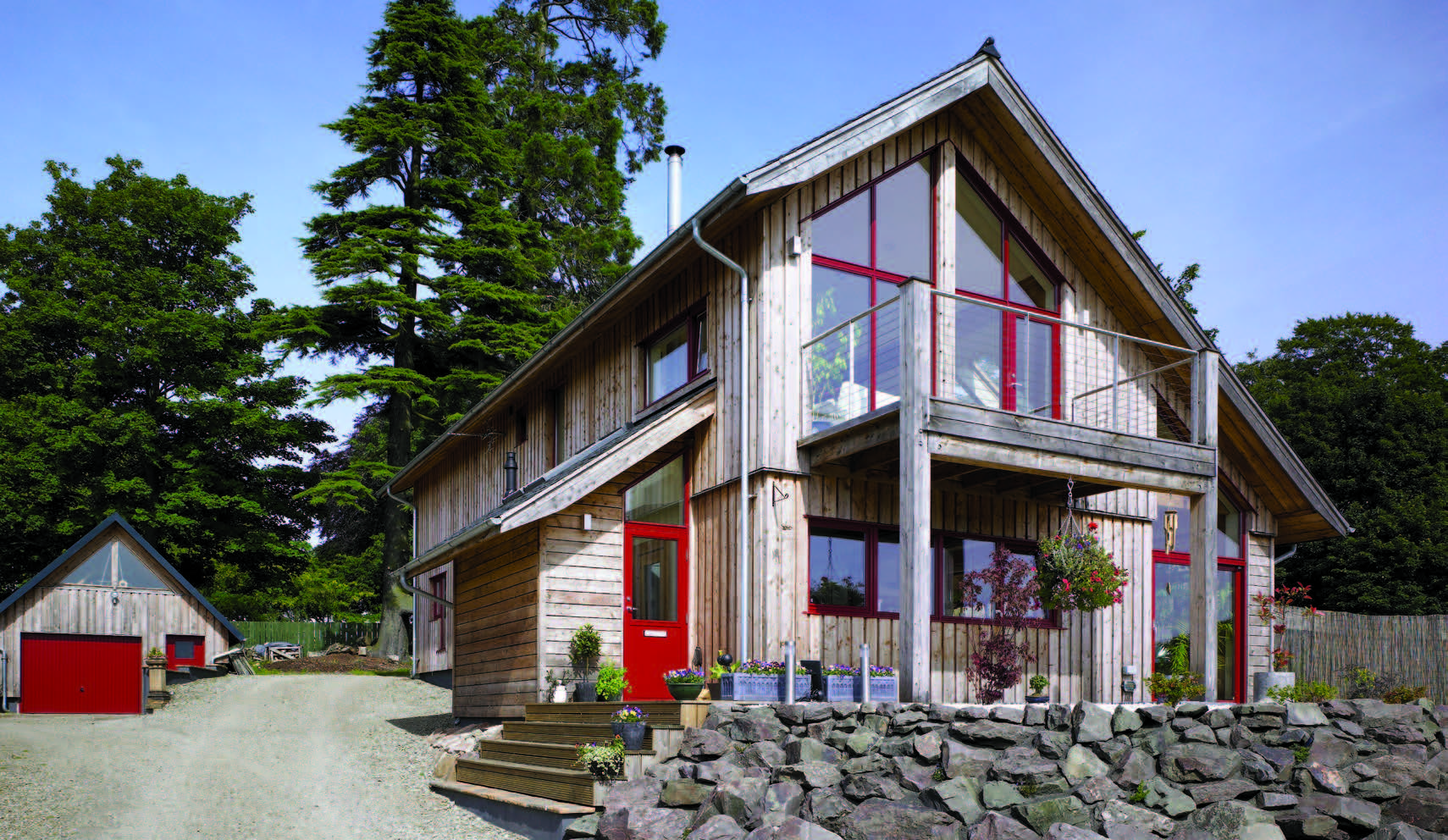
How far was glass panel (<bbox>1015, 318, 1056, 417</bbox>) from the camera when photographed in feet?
45.8

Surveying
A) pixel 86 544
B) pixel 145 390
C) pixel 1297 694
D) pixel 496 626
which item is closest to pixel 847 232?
pixel 496 626

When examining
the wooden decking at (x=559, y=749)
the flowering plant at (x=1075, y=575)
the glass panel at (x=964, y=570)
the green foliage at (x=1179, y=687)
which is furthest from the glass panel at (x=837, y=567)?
the green foliage at (x=1179, y=687)

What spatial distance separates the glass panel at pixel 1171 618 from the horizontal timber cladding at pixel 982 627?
1.21 ft

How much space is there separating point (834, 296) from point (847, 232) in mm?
804

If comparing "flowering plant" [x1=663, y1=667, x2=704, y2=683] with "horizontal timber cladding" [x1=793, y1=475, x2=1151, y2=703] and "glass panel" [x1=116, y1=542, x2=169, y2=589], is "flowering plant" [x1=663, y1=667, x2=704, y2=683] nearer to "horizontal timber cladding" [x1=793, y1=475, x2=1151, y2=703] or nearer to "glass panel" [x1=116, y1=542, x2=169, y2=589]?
"horizontal timber cladding" [x1=793, y1=475, x2=1151, y2=703]

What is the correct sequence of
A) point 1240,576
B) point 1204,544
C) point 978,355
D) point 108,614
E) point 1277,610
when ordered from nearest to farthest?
1. point 1204,544
2. point 978,355
3. point 1277,610
4. point 1240,576
5. point 108,614

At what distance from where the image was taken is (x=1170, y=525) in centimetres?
1533

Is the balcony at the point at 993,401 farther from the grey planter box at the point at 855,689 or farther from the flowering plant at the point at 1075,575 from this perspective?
the grey planter box at the point at 855,689

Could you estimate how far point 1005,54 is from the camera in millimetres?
13797

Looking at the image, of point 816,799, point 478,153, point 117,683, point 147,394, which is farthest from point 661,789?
point 147,394

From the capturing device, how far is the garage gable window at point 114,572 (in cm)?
2253

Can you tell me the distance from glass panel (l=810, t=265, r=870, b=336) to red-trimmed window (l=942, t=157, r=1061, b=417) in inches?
43.5

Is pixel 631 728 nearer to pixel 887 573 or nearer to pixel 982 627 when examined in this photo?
pixel 887 573

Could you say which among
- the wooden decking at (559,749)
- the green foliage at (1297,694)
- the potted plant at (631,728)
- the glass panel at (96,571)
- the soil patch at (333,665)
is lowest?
the soil patch at (333,665)
